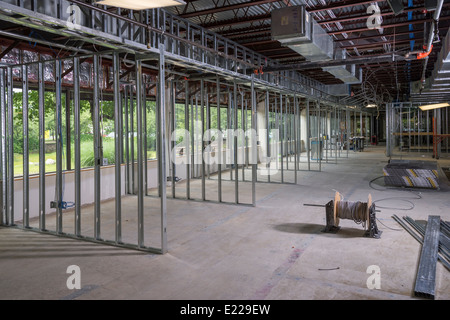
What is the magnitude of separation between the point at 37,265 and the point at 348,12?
6.16m

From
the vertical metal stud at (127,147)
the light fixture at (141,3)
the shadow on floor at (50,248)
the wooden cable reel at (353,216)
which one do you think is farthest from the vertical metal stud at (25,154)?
the wooden cable reel at (353,216)

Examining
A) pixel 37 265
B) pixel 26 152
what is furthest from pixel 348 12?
pixel 37 265

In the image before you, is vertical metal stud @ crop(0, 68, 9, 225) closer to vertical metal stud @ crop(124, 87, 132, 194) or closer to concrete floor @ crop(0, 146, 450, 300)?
concrete floor @ crop(0, 146, 450, 300)

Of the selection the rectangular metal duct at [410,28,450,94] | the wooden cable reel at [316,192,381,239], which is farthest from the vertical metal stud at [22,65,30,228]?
the rectangular metal duct at [410,28,450,94]

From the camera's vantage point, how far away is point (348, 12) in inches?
258

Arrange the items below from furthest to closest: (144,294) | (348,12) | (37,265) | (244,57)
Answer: (244,57) → (348,12) → (37,265) → (144,294)

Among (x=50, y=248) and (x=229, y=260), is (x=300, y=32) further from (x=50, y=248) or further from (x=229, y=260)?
(x=50, y=248)

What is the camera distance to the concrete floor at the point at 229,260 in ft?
10.6


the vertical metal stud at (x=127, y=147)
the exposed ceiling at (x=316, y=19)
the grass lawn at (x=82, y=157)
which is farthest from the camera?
the vertical metal stud at (x=127, y=147)

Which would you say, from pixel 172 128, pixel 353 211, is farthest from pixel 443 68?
pixel 172 128

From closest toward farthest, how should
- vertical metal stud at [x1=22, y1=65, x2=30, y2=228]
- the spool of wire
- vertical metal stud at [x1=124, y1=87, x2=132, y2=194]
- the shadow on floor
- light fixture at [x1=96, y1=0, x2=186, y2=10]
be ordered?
light fixture at [x1=96, y1=0, x2=186, y2=10], the shadow on floor, the spool of wire, vertical metal stud at [x1=22, y1=65, x2=30, y2=228], vertical metal stud at [x1=124, y1=87, x2=132, y2=194]

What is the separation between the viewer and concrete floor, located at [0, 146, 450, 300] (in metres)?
3.23

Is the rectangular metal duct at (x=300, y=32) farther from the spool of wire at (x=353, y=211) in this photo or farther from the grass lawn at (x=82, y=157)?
the grass lawn at (x=82, y=157)

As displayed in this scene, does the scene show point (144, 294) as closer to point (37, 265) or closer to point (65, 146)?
point (37, 265)
